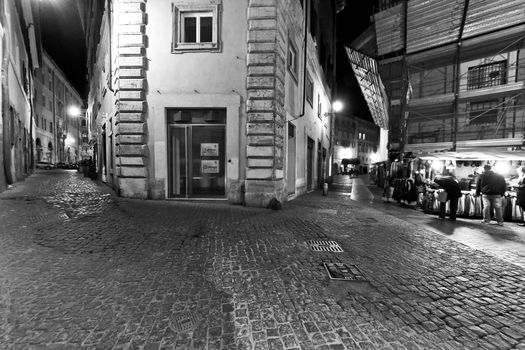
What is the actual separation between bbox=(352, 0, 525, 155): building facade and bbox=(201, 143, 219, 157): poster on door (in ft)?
37.7

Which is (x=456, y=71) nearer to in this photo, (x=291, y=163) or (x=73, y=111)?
(x=291, y=163)

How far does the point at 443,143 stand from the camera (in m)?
15.5

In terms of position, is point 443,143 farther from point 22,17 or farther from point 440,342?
point 22,17

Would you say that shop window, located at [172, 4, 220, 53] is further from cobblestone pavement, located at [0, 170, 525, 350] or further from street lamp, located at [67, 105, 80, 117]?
street lamp, located at [67, 105, 80, 117]

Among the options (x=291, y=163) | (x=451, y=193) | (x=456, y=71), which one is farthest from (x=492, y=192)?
(x=456, y=71)

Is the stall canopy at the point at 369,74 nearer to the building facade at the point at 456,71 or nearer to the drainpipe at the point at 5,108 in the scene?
the building facade at the point at 456,71

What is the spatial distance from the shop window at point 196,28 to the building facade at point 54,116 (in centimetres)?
3922

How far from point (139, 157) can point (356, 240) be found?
8.03 m

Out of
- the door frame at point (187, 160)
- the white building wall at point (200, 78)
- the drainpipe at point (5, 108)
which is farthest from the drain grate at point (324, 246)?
the drainpipe at point (5, 108)

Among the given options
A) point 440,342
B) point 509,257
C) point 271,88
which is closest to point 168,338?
point 440,342

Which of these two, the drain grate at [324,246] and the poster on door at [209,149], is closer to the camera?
the drain grate at [324,246]

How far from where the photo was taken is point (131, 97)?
9.98m

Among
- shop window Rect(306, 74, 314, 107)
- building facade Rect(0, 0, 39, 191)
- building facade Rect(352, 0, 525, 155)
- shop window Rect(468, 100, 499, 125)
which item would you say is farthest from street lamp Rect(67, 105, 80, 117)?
shop window Rect(468, 100, 499, 125)

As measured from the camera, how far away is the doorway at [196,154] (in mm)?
10156
